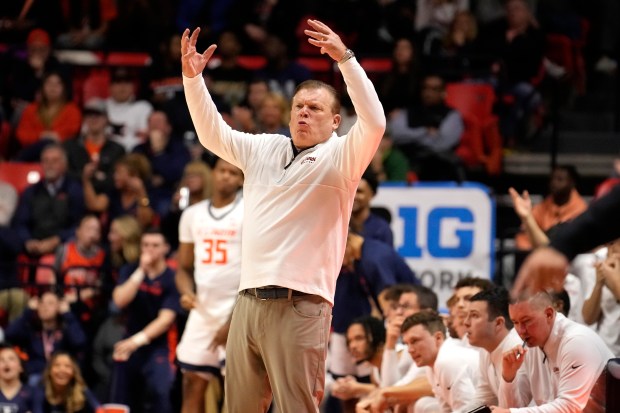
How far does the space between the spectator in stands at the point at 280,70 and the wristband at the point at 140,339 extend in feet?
11.5

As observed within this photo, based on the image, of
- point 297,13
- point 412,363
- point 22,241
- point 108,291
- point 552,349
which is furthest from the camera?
point 297,13

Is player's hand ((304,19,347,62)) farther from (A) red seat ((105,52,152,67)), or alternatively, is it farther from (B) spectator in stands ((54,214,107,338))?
(A) red seat ((105,52,152,67))

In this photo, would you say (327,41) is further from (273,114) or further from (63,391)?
(273,114)

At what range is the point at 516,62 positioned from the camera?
41.9 feet

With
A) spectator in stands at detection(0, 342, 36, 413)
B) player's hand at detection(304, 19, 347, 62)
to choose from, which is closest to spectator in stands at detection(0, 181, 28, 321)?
spectator in stands at detection(0, 342, 36, 413)

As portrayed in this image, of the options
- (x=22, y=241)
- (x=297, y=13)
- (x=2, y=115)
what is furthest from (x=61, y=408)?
(x=297, y=13)

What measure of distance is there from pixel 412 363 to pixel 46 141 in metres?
5.40

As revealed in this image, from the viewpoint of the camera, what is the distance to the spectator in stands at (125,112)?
12.6 metres

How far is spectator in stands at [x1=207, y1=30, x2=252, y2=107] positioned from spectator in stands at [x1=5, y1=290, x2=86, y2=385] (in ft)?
9.48

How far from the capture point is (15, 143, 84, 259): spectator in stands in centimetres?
1141

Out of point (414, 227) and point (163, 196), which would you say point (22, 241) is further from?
point (414, 227)

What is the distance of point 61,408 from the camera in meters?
9.43

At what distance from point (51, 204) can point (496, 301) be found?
5.69 metres

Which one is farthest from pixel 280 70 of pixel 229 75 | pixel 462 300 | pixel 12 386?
pixel 462 300
